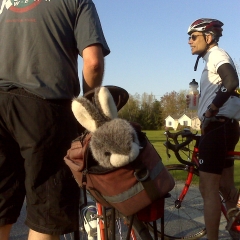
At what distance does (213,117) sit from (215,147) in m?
0.25

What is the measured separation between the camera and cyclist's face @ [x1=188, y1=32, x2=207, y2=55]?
3573mm

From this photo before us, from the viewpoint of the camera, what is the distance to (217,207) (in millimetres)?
3408

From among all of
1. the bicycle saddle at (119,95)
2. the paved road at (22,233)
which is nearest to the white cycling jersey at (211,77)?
the paved road at (22,233)

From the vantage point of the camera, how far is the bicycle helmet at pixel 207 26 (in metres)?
3.55

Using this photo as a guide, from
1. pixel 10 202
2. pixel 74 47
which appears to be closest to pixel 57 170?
pixel 10 202

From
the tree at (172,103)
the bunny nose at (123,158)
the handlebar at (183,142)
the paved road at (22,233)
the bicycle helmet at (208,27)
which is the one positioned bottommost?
the tree at (172,103)

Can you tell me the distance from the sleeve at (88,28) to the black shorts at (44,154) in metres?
0.34

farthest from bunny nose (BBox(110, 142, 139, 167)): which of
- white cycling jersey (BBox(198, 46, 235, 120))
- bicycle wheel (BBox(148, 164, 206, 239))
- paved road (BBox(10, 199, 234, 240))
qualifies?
paved road (BBox(10, 199, 234, 240))

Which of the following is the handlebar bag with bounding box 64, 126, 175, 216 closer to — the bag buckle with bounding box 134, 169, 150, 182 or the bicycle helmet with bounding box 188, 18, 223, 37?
the bag buckle with bounding box 134, 169, 150, 182

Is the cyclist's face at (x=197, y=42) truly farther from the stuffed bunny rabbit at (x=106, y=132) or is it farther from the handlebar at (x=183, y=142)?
the stuffed bunny rabbit at (x=106, y=132)

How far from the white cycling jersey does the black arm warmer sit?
88 millimetres

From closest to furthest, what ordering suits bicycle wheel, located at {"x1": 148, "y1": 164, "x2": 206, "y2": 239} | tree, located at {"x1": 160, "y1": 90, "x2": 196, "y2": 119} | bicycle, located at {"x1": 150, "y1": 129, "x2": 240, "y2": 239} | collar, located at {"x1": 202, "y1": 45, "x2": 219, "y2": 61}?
collar, located at {"x1": 202, "y1": 45, "x2": 219, "y2": 61}, bicycle, located at {"x1": 150, "y1": 129, "x2": 240, "y2": 239}, bicycle wheel, located at {"x1": 148, "y1": 164, "x2": 206, "y2": 239}, tree, located at {"x1": 160, "y1": 90, "x2": 196, "y2": 119}

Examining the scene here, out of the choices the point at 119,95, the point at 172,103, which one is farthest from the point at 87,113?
the point at 172,103

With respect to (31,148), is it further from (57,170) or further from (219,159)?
(219,159)
